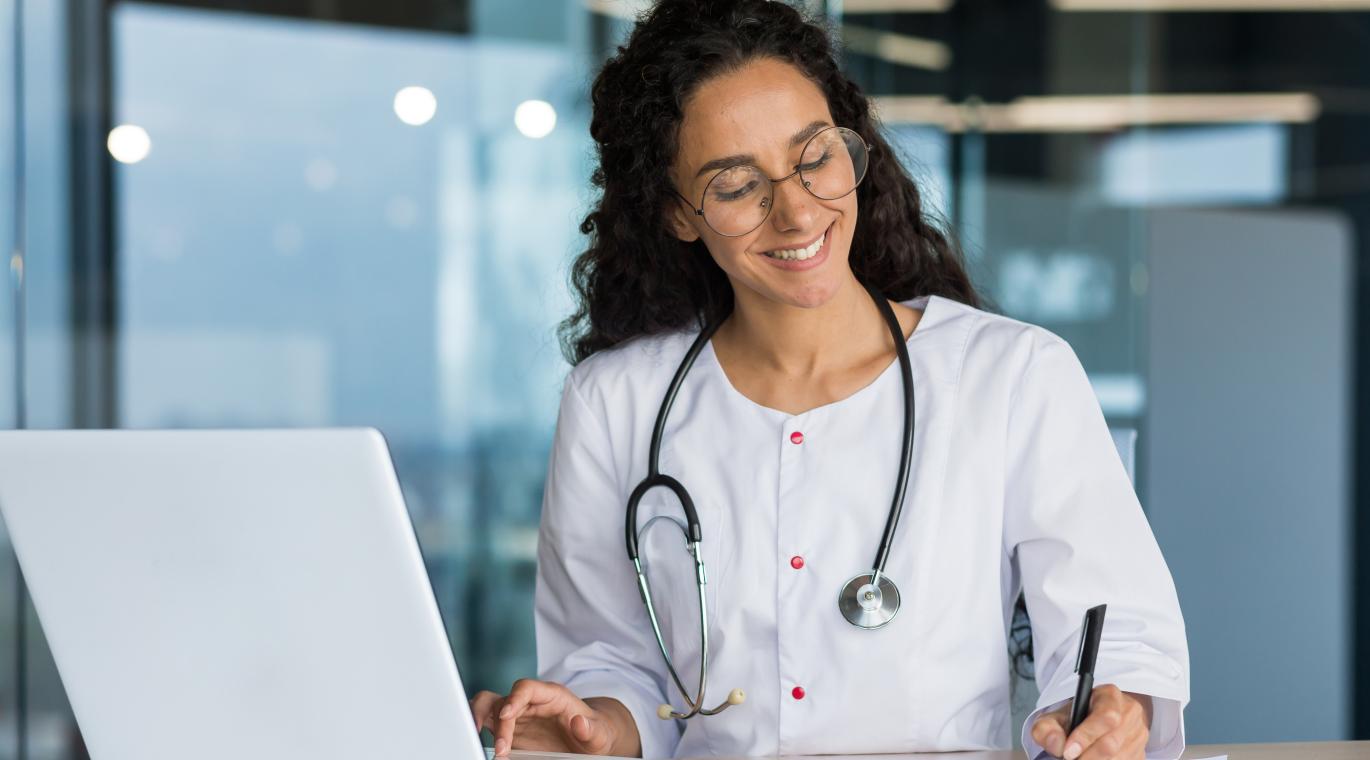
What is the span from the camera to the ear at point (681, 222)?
5.06ft

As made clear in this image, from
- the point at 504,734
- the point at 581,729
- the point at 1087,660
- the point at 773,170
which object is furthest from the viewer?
the point at 773,170

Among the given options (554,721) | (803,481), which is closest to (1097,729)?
(803,481)

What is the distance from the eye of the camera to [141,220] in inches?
120

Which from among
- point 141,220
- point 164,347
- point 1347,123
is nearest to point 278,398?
point 164,347

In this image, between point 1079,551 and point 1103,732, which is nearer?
point 1103,732

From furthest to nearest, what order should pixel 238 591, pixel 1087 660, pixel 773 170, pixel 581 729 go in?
pixel 773 170, pixel 581 729, pixel 1087 660, pixel 238 591

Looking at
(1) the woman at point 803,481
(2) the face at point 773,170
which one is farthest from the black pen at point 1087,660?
(2) the face at point 773,170

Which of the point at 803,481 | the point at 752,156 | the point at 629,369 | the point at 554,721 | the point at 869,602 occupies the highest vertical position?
the point at 752,156

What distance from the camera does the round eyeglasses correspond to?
1.43m

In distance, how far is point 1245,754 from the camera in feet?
4.08

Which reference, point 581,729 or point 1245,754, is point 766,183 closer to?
point 581,729

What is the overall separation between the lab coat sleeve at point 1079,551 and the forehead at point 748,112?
1.15 ft

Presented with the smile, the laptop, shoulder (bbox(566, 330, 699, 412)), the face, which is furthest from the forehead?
the laptop

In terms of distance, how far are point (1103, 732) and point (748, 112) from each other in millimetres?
710
